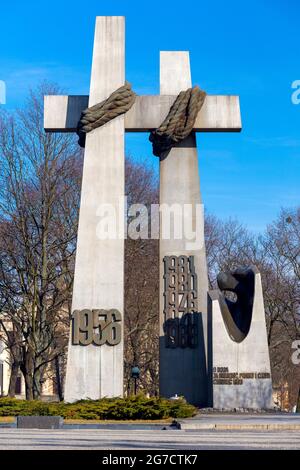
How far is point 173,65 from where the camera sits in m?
29.1

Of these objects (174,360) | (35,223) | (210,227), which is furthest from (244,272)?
(210,227)

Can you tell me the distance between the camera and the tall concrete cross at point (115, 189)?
26844 millimetres

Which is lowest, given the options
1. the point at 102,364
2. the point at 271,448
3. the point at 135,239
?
the point at 271,448

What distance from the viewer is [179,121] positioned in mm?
28422

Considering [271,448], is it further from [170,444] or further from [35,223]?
[35,223]

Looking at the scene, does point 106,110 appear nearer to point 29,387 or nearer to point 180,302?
point 180,302

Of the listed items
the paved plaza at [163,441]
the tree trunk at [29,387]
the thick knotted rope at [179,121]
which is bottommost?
the paved plaza at [163,441]

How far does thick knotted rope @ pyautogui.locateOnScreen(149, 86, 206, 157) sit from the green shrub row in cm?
900

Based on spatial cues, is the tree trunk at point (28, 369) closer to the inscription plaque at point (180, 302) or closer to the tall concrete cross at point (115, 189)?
the tall concrete cross at point (115, 189)

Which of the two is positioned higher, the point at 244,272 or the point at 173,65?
the point at 173,65

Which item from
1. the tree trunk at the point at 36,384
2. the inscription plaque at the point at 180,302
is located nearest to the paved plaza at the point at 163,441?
the inscription plaque at the point at 180,302

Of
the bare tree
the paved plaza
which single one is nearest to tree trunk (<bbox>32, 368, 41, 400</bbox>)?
the bare tree

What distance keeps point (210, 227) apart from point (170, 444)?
3184 centimetres

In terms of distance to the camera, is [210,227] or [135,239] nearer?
[135,239]
